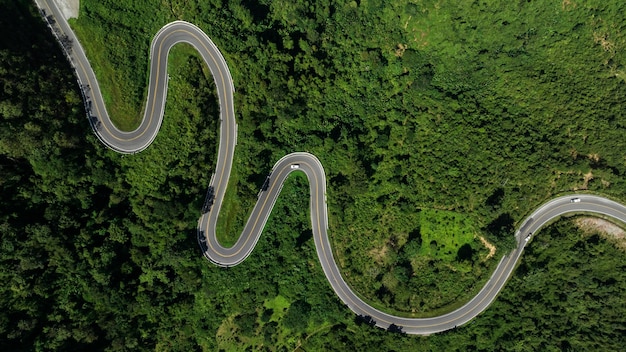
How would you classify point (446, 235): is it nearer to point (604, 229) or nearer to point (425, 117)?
point (425, 117)

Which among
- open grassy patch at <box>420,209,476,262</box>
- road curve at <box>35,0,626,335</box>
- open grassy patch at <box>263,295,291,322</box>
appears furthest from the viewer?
open grassy patch at <box>420,209,476,262</box>

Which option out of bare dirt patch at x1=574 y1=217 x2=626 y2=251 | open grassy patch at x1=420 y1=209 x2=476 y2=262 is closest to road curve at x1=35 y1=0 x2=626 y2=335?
bare dirt patch at x1=574 y1=217 x2=626 y2=251

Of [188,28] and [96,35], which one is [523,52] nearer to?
[188,28]

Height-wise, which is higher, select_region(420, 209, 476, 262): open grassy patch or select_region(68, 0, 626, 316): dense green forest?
select_region(68, 0, 626, 316): dense green forest

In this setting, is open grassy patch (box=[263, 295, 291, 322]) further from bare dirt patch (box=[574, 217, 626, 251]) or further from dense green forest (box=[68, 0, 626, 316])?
bare dirt patch (box=[574, 217, 626, 251])

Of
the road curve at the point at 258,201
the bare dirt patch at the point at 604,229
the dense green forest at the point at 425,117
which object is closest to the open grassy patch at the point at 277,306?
the road curve at the point at 258,201

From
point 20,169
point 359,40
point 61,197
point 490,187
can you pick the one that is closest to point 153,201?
point 61,197
